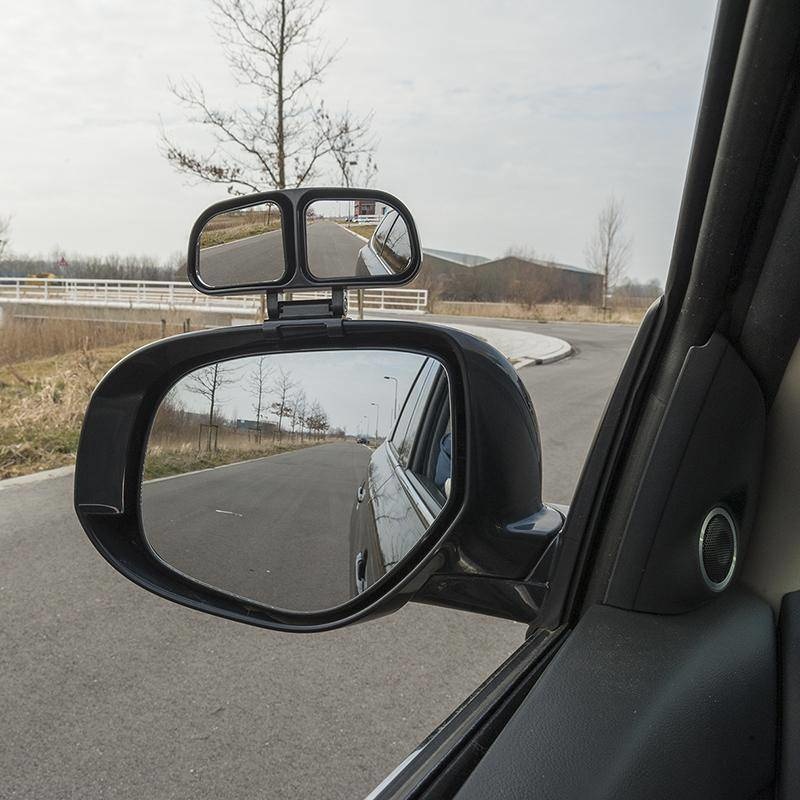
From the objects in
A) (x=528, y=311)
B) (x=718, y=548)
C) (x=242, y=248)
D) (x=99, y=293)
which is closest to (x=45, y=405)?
(x=99, y=293)

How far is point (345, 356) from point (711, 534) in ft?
1.87

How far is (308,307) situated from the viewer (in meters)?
1.08

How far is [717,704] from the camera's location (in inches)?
38.0

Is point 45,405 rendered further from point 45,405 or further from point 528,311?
point 528,311

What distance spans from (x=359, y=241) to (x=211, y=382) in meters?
0.35

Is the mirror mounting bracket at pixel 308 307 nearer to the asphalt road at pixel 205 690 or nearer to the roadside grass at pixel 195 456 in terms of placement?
the roadside grass at pixel 195 456

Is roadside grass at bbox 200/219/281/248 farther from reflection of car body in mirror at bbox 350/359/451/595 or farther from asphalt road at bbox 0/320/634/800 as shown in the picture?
asphalt road at bbox 0/320/634/800

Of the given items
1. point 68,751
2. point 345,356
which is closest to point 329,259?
point 345,356

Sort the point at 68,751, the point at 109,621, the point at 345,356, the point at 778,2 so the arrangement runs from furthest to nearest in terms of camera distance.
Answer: the point at 109,621, the point at 68,751, the point at 345,356, the point at 778,2

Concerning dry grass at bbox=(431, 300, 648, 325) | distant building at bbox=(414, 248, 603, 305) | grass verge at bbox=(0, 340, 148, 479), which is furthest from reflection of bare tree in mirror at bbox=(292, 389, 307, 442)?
grass verge at bbox=(0, 340, 148, 479)

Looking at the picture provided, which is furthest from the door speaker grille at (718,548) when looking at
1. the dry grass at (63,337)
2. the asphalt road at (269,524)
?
the dry grass at (63,337)

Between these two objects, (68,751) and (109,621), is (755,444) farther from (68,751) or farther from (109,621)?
(109,621)

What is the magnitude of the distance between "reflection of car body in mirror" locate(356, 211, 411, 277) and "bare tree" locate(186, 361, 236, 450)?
0.29m

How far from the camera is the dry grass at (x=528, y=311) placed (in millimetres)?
1833
